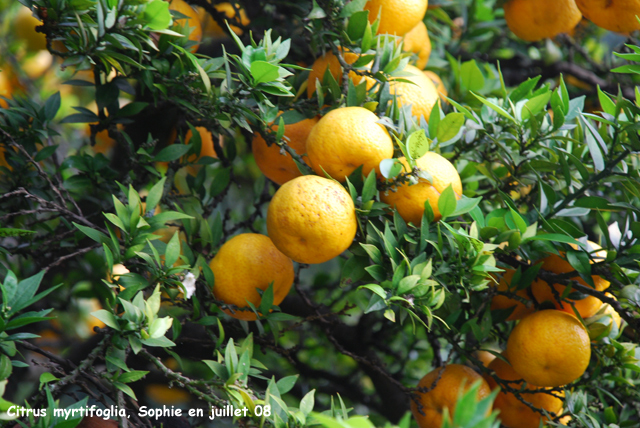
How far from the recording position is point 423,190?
3.62ft

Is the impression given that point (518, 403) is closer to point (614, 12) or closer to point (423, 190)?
point (423, 190)

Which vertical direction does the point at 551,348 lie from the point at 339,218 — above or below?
below

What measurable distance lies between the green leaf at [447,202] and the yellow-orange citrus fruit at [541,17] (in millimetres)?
1062

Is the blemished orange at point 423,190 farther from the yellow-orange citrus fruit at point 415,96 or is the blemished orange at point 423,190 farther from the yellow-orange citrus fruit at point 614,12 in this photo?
the yellow-orange citrus fruit at point 614,12

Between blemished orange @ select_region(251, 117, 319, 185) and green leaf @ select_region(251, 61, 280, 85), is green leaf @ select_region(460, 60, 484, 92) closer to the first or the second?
blemished orange @ select_region(251, 117, 319, 185)

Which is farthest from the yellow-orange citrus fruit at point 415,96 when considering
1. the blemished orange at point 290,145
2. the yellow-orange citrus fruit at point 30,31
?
the yellow-orange citrus fruit at point 30,31

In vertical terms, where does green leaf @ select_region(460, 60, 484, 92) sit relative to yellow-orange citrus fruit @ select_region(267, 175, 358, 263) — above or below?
above

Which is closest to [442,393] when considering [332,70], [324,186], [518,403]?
[518,403]

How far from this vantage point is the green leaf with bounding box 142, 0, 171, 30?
1.10 metres

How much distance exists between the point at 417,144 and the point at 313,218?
29 centimetres

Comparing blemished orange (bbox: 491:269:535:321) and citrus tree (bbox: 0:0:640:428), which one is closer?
citrus tree (bbox: 0:0:640:428)

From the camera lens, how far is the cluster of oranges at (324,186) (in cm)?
103

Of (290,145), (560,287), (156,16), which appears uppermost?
(156,16)

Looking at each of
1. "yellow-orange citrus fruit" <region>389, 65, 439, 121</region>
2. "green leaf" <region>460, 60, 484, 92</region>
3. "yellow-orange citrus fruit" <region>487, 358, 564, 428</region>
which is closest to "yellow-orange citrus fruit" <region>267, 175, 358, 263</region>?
"yellow-orange citrus fruit" <region>389, 65, 439, 121</region>
